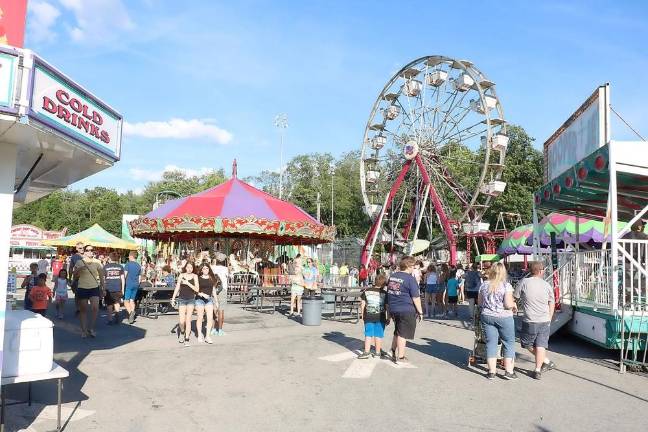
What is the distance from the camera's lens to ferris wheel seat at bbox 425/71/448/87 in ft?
98.7

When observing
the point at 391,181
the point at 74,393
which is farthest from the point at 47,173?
the point at 391,181

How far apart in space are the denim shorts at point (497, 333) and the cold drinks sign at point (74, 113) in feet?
16.7

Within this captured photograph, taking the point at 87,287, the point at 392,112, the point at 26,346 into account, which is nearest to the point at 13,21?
the point at 26,346

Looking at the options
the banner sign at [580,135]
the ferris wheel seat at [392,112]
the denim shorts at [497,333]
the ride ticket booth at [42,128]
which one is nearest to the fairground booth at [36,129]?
the ride ticket booth at [42,128]

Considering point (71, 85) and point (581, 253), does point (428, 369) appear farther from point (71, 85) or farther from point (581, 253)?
point (71, 85)

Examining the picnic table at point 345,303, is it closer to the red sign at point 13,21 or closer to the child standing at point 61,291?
the child standing at point 61,291

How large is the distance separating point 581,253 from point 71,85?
31.7 ft

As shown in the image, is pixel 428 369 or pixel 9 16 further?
pixel 428 369

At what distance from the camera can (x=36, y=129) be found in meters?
4.46

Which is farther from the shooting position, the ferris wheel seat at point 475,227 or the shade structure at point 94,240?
the shade structure at point 94,240

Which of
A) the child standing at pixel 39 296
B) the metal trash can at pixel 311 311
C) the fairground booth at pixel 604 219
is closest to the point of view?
the fairground booth at pixel 604 219

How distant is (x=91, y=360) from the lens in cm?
850

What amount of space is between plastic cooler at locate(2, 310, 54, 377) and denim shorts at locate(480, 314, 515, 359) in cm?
524

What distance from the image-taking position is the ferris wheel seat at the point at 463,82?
28.4 metres
